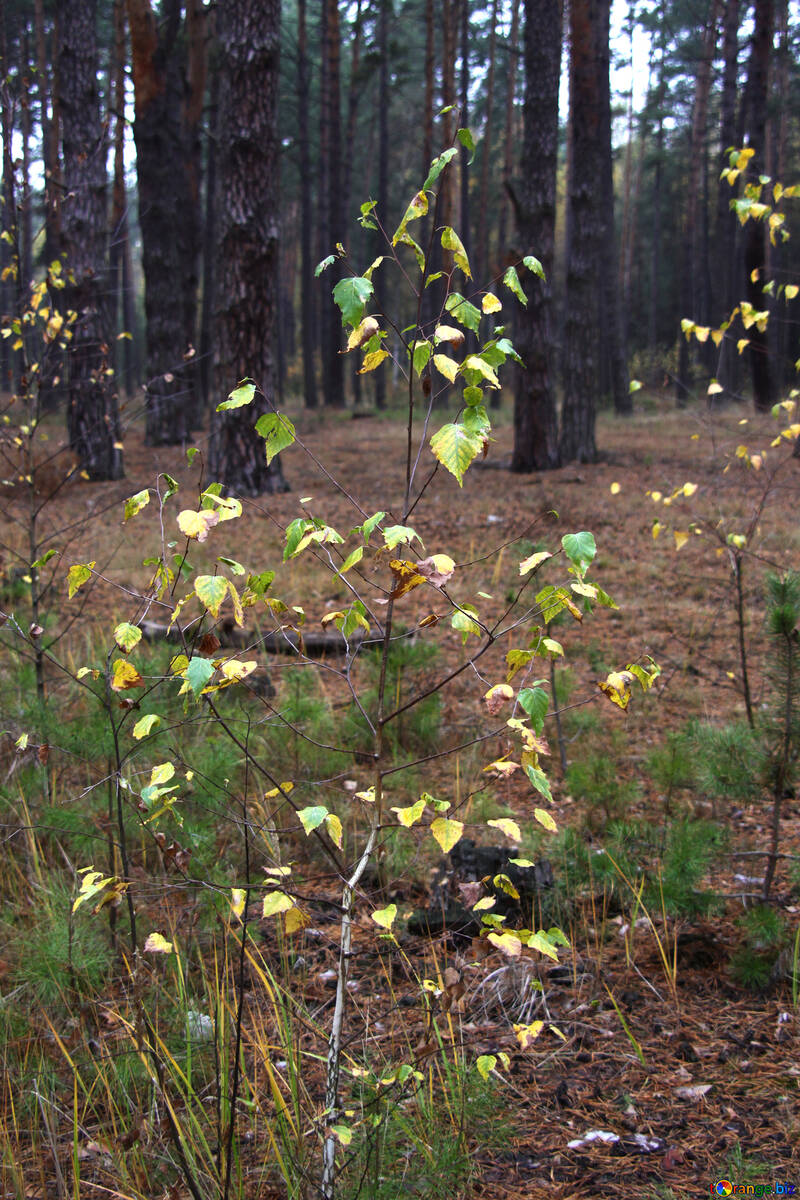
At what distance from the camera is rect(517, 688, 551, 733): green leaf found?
4.99 feet

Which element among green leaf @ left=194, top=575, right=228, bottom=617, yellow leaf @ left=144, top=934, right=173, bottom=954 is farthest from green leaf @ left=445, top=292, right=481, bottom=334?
yellow leaf @ left=144, top=934, right=173, bottom=954

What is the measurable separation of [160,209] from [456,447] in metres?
12.6

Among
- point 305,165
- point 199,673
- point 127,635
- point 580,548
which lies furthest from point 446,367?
point 305,165

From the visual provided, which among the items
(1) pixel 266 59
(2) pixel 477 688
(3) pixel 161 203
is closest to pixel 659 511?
(2) pixel 477 688

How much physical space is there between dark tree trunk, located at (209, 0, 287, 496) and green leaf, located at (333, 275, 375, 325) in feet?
20.6

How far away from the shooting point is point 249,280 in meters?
8.04

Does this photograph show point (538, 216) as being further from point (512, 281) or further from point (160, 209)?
point (512, 281)

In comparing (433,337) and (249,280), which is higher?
(249,280)

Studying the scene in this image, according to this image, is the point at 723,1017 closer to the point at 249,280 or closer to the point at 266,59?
the point at 249,280

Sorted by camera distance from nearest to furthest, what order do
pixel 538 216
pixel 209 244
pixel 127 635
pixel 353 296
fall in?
pixel 353 296 < pixel 127 635 < pixel 538 216 < pixel 209 244

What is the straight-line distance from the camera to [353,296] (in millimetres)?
1530

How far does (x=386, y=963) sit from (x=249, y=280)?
685 centimetres

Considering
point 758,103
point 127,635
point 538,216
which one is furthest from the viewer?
point 758,103

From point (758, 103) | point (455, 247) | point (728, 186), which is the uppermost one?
point (758, 103)
